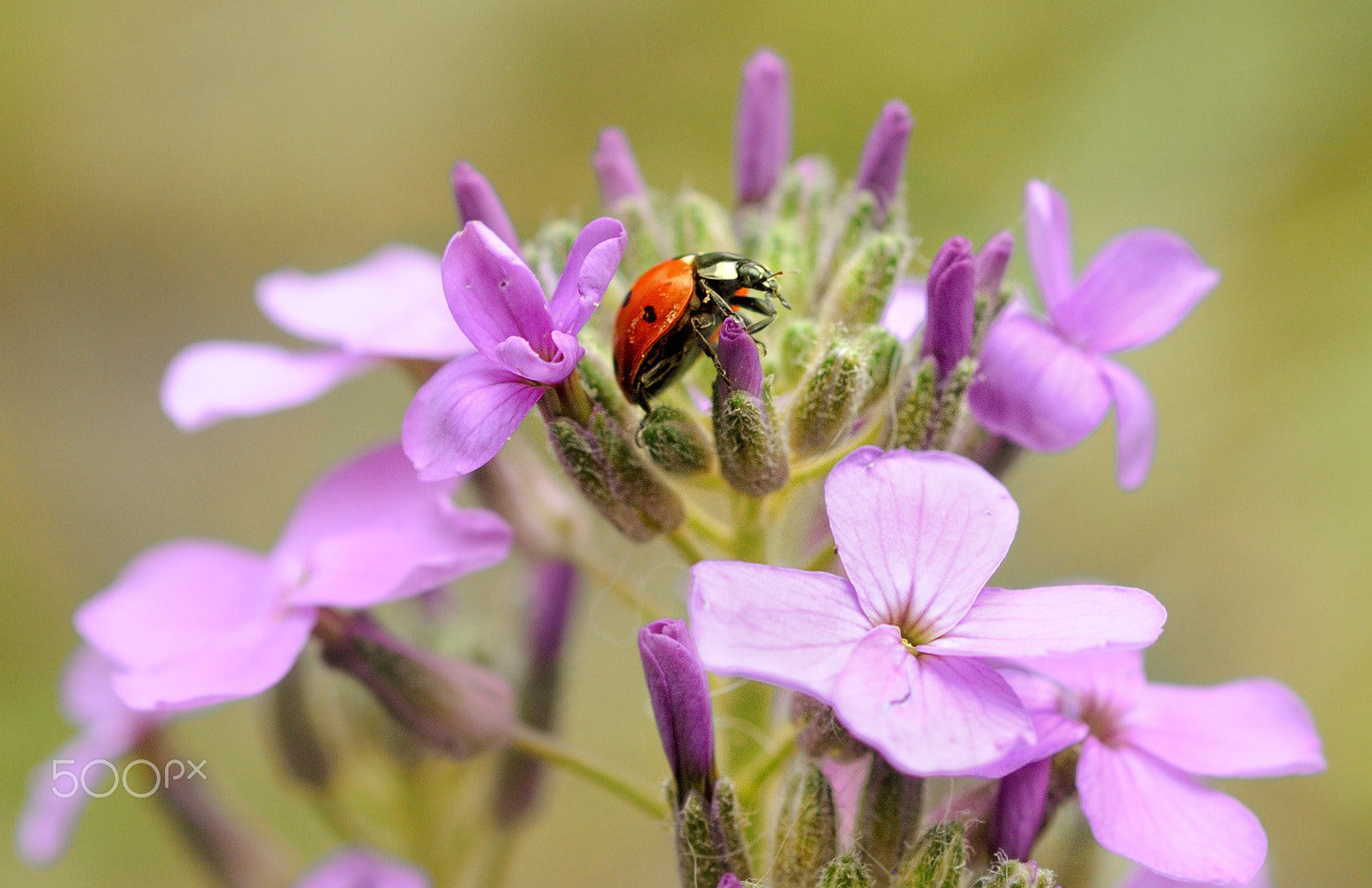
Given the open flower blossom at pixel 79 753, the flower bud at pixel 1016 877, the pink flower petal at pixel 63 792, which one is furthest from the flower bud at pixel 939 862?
the pink flower petal at pixel 63 792

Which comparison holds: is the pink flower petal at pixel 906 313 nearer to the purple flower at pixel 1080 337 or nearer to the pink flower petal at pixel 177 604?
the purple flower at pixel 1080 337

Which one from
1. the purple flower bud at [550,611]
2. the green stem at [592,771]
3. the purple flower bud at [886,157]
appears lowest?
the green stem at [592,771]

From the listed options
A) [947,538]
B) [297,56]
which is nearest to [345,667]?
[947,538]

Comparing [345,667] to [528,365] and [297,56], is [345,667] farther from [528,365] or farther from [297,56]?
[297,56]

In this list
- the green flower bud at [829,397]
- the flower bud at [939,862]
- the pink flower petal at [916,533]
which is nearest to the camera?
the pink flower petal at [916,533]

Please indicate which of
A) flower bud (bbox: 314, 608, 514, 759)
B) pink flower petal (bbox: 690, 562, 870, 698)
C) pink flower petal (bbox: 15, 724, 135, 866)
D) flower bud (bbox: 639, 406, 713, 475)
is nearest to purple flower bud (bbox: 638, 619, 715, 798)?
pink flower petal (bbox: 690, 562, 870, 698)

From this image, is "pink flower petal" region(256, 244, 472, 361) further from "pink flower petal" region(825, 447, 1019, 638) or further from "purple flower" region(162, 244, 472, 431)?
"pink flower petal" region(825, 447, 1019, 638)

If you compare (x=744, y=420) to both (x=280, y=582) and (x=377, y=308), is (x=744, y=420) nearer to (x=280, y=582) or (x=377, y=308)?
(x=280, y=582)
